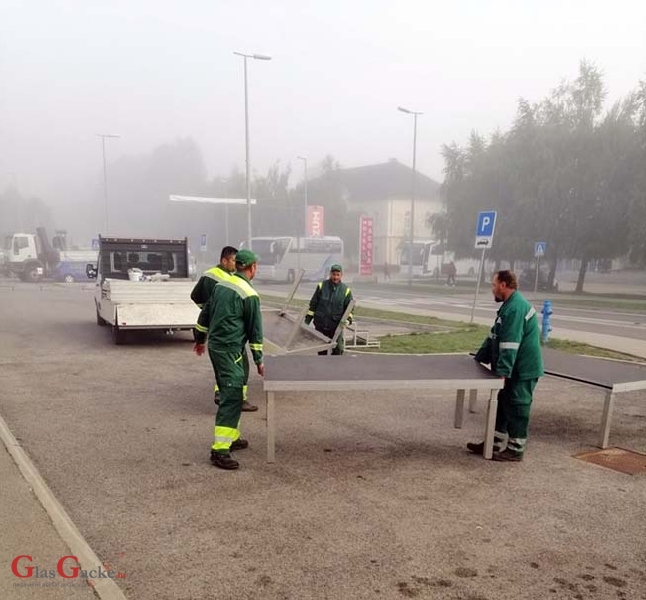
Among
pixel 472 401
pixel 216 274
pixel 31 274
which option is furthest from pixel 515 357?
pixel 31 274

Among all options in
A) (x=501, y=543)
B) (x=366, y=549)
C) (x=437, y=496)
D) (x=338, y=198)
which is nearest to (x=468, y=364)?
(x=437, y=496)

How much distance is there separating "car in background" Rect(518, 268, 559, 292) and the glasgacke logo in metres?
33.6

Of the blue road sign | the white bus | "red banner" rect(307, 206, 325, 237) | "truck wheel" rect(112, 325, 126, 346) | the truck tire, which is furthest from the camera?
"red banner" rect(307, 206, 325, 237)

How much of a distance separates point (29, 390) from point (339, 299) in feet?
13.6

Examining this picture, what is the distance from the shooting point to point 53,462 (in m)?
4.76

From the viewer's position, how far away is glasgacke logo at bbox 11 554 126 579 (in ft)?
9.85

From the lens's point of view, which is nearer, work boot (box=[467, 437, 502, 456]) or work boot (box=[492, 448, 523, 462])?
work boot (box=[492, 448, 523, 462])

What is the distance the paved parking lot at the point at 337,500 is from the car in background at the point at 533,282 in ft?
92.4

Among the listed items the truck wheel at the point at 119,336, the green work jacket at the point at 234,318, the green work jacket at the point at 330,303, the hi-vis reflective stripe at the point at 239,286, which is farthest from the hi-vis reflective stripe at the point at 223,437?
the truck wheel at the point at 119,336

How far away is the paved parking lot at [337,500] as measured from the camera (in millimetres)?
3154

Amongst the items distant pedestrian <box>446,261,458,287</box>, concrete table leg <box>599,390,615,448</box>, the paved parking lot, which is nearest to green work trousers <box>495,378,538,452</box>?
the paved parking lot

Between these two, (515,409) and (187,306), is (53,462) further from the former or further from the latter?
(187,306)

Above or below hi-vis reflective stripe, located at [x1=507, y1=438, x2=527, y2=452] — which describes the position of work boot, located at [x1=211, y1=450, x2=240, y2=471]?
below

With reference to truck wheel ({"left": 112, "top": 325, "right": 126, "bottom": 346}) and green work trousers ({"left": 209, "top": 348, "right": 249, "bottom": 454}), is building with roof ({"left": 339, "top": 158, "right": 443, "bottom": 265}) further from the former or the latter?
green work trousers ({"left": 209, "top": 348, "right": 249, "bottom": 454})
